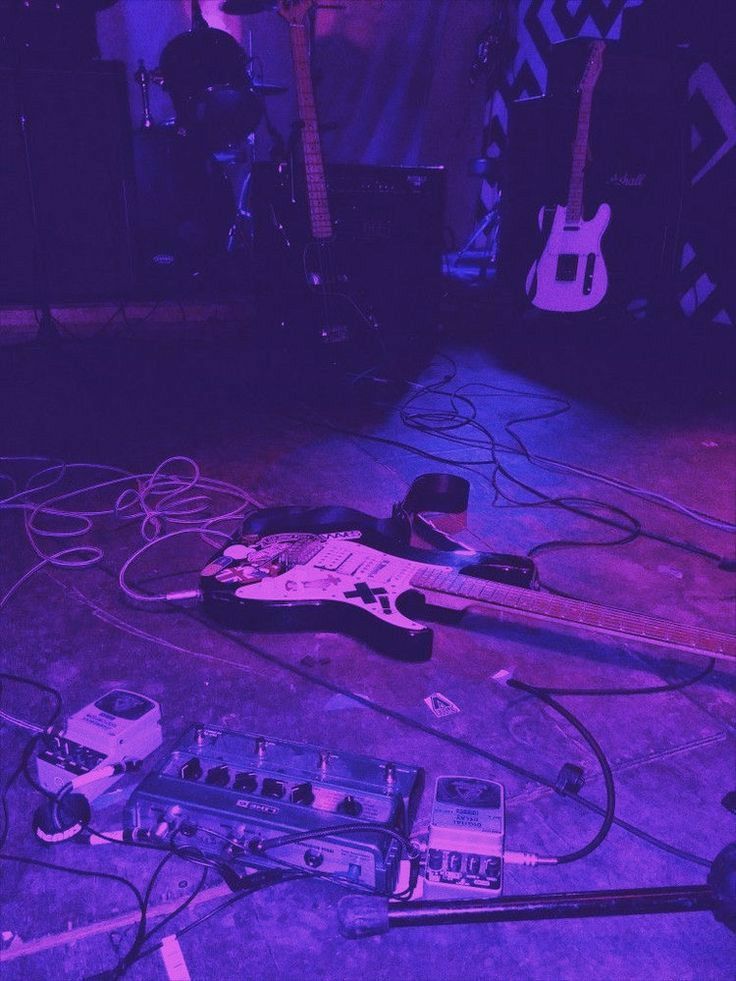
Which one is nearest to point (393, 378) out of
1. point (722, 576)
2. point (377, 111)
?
point (722, 576)

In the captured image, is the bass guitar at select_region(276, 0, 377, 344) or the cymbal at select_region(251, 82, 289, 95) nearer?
the bass guitar at select_region(276, 0, 377, 344)

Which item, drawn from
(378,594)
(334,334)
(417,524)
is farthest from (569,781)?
(334,334)

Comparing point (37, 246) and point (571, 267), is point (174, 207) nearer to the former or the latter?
point (37, 246)

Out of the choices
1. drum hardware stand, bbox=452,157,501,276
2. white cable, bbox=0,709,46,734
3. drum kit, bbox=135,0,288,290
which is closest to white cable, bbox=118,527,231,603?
white cable, bbox=0,709,46,734

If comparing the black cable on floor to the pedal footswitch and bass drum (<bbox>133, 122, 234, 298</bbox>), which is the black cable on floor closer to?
the pedal footswitch

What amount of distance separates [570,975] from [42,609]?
113 cm

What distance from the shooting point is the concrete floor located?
2.77 feet

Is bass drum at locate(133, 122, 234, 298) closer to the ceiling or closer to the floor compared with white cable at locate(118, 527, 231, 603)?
closer to the ceiling

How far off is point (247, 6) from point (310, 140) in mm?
1158

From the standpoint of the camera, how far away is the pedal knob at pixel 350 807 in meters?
0.89

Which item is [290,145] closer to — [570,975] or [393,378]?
[393,378]

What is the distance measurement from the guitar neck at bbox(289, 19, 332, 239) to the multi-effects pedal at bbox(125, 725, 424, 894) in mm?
2322

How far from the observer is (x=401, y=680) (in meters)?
1.29

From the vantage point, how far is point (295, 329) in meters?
2.99
